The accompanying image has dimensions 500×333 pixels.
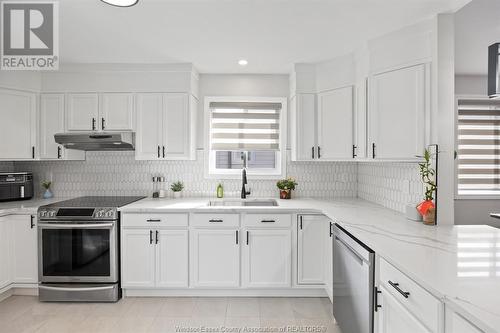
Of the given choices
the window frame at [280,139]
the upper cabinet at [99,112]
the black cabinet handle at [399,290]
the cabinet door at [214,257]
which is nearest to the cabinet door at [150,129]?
the upper cabinet at [99,112]

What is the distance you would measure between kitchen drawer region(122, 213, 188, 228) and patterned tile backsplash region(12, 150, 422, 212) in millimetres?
750

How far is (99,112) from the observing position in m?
3.47

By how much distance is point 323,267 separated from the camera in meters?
3.09

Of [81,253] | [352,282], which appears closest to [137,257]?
[81,253]

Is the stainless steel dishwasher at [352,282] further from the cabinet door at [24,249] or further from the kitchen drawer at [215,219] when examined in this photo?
the cabinet door at [24,249]

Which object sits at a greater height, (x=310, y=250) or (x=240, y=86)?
(x=240, y=86)

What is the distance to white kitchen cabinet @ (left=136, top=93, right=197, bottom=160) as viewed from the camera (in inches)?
137

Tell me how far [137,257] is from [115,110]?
165cm

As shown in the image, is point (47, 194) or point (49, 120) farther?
point (47, 194)

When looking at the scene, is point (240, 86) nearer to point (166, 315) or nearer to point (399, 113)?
point (399, 113)

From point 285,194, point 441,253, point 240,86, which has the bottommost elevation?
point 441,253

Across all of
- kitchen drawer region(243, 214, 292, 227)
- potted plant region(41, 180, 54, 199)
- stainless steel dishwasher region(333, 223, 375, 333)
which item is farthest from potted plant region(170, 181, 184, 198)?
stainless steel dishwasher region(333, 223, 375, 333)

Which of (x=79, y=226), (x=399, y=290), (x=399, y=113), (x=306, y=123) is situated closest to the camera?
(x=399, y=290)

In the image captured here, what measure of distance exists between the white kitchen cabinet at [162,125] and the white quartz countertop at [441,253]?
0.73 meters
